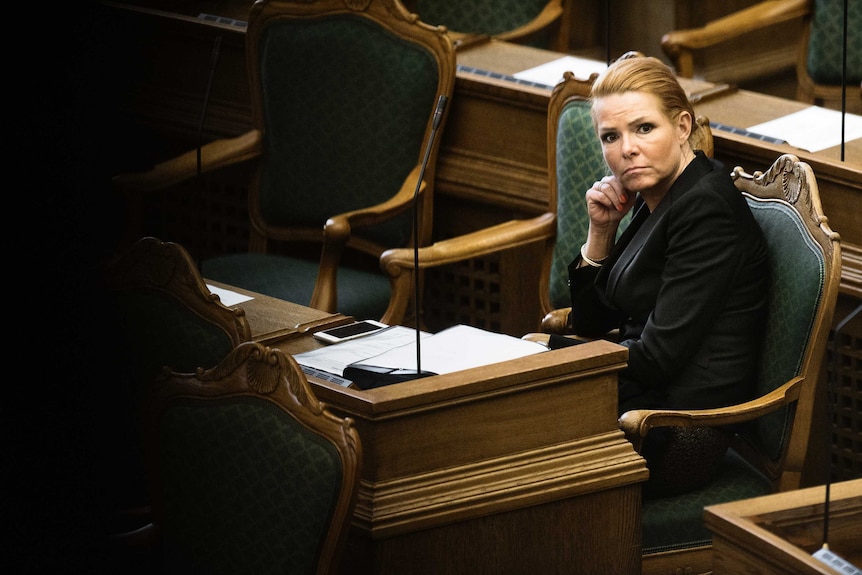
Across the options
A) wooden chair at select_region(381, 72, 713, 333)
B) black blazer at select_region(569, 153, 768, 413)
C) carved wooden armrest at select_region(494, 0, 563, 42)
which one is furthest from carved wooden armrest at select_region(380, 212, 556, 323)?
carved wooden armrest at select_region(494, 0, 563, 42)

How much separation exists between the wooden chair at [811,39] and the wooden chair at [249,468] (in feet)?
8.04

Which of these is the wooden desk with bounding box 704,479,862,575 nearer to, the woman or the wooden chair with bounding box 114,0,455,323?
the woman

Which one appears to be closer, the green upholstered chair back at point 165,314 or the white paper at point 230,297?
the green upholstered chair back at point 165,314

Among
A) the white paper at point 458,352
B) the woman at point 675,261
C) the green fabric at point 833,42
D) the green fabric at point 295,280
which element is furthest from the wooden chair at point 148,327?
the green fabric at point 833,42

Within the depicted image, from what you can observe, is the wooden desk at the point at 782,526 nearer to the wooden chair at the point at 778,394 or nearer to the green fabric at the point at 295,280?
the wooden chair at the point at 778,394

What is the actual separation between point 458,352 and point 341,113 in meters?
1.42

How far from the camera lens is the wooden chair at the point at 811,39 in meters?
Answer: 4.43

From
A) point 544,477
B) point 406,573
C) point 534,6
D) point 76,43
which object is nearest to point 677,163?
point 544,477

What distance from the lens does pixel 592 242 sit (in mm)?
3172

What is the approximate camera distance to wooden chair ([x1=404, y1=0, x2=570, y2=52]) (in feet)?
15.6

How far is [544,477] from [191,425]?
1.90 feet

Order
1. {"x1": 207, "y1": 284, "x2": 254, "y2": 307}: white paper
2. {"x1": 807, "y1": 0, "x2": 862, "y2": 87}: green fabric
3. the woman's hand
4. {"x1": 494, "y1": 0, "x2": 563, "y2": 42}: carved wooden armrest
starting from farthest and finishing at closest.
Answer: {"x1": 494, "y1": 0, "x2": 563, "y2": 42}: carved wooden armrest < {"x1": 807, "y1": 0, "x2": 862, "y2": 87}: green fabric < {"x1": 207, "y1": 284, "x2": 254, "y2": 307}: white paper < the woman's hand

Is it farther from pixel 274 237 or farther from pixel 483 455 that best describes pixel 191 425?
pixel 274 237

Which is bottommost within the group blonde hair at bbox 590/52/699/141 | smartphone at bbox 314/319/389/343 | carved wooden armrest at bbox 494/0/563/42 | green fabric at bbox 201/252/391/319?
green fabric at bbox 201/252/391/319
